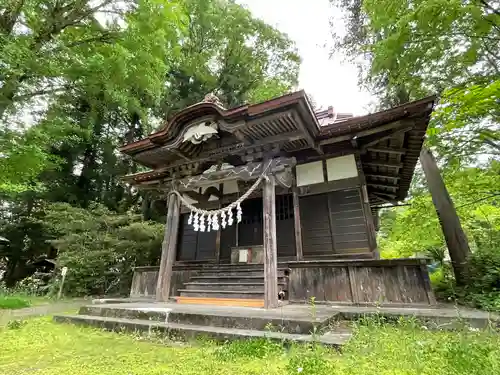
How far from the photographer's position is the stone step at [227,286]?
19.4ft

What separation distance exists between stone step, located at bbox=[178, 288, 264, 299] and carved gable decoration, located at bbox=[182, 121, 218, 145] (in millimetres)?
3591

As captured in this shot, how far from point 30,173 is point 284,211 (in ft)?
28.9

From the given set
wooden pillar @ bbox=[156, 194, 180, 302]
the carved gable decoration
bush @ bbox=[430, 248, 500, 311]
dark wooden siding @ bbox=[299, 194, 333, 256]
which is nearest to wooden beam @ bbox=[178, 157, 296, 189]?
wooden pillar @ bbox=[156, 194, 180, 302]

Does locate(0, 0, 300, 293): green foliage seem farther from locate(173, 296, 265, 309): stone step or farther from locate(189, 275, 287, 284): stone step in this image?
locate(173, 296, 265, 309): stone step

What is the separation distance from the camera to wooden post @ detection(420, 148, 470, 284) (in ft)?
23.6

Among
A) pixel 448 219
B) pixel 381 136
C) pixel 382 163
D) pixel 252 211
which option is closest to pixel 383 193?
pixel 448 219

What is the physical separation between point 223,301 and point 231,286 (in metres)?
0.45

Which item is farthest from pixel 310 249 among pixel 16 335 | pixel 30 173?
pixel 30 173

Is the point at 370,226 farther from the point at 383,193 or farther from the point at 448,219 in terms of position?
the point at 383,193

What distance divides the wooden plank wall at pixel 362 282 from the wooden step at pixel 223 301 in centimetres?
96

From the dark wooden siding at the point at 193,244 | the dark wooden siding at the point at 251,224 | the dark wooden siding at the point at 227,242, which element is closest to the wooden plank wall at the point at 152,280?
the dark wooden siding at the point at 193,244

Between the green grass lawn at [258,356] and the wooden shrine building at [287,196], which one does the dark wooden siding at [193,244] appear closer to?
the wooden shrine building at [287,196]

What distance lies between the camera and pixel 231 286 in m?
6.22

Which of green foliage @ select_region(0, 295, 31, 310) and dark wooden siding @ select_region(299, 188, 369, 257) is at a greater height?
dark wooden siding @ select_region(299, 188, 369, 257)
